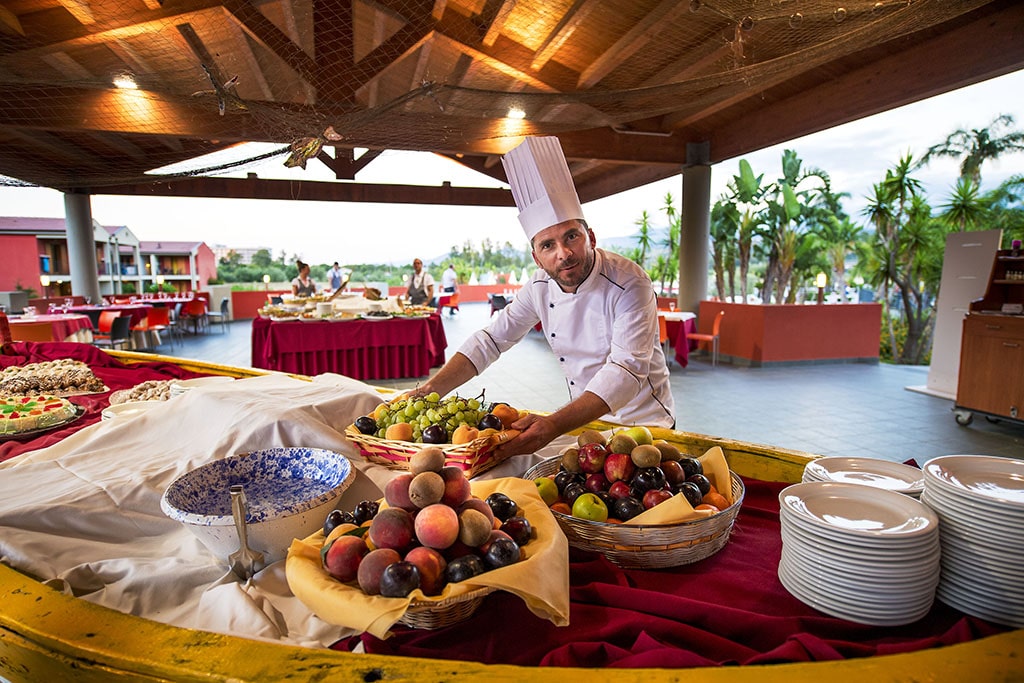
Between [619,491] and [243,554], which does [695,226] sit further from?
[243,554]

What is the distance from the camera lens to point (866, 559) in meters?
0.84

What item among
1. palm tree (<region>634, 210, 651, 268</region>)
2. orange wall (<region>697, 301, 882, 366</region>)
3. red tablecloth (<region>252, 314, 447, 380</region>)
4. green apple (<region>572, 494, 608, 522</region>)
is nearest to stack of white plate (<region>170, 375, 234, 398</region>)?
green apple (<region>572, 494, 608, 522</region>)

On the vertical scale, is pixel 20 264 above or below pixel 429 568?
above

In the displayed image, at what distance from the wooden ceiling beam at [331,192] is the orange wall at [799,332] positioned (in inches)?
247

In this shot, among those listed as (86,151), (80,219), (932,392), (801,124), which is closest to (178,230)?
(80,219)

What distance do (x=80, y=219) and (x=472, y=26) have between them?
383 inches

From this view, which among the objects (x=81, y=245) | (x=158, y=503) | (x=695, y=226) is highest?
(x=695, y=226)

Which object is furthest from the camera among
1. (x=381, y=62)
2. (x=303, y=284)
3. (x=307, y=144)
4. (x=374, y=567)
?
(x=303, y=284)

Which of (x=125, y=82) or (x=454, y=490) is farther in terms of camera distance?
(x=125, y=82)

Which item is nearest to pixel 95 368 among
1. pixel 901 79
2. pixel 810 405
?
pixel 810 405

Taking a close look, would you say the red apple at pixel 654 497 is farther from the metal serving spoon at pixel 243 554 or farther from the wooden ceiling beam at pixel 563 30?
the wooden ceiling beam at pixel 563 30

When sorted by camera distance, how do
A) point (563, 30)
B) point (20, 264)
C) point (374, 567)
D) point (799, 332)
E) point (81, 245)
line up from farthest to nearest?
point (20, 264) → point (81, 245) → point (799, 332) → point (563, 30) → point (374, 567)

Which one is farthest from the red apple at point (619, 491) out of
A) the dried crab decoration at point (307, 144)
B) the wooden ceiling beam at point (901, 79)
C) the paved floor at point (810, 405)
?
the wooden ceiling beam at point (901, 79)

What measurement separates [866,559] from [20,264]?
16.5 metres
